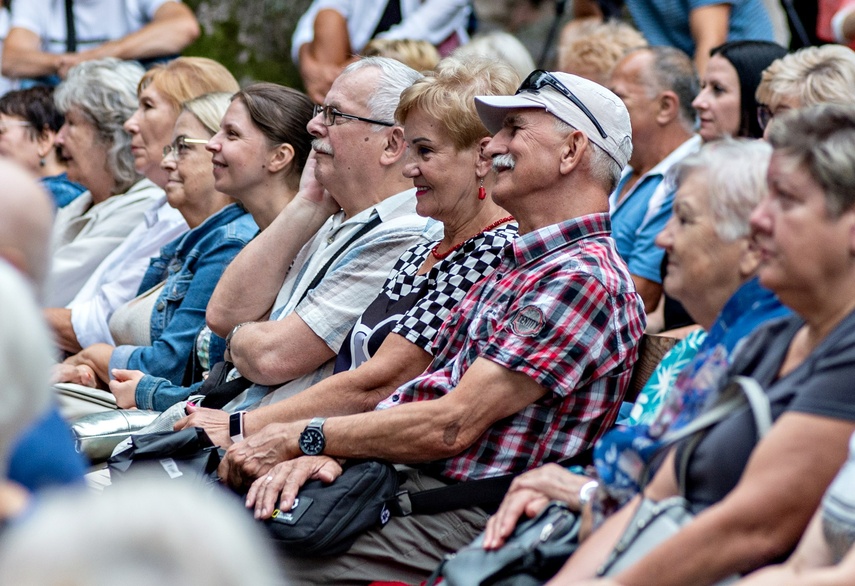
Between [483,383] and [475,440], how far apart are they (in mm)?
178

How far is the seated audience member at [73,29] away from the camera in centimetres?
729

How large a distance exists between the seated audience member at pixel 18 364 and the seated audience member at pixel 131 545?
410mm

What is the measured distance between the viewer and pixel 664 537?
2.20 metres

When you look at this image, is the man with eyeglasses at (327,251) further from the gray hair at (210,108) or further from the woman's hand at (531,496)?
the woman's hand at (531,496)

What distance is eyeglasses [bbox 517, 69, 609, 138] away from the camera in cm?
329

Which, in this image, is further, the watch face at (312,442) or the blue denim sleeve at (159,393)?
the blue denim sleeve at (159,393)

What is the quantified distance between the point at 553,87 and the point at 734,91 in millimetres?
1723

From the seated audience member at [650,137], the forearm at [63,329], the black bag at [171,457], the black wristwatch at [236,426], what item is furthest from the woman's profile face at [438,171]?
the forearm at [63,329]

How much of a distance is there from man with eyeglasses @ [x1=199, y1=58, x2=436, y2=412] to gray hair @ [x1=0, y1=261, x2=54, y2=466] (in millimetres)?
2026

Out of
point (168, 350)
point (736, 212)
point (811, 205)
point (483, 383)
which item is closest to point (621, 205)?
point (168, 350)

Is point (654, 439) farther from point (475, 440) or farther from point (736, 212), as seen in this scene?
point (475, 440)

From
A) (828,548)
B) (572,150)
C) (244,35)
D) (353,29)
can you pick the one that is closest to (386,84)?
(572,150)

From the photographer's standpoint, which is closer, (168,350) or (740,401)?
(740,401)

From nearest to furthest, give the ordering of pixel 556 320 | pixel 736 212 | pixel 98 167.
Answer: pixel 736 212 < pixel 556 320 < pixel 98 167
